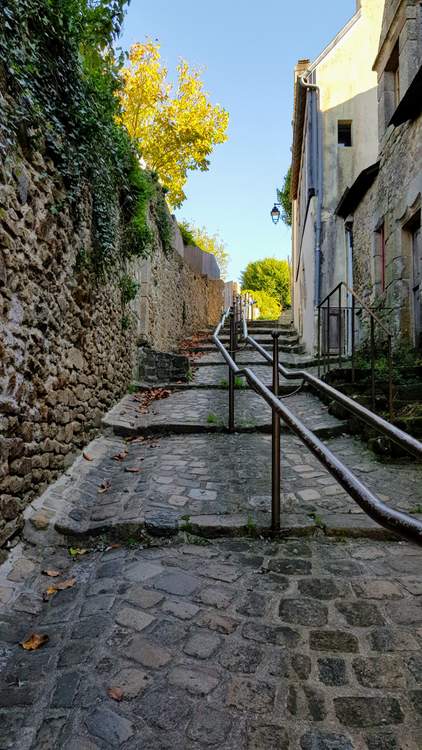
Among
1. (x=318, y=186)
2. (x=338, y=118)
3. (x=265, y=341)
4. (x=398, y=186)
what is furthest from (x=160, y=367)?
(x=338, y=118)

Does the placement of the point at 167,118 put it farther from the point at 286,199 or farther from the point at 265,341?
the point at 265,341

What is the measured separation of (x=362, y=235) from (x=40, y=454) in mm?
6570

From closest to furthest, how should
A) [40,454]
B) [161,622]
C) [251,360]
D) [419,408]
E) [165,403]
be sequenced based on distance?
[161,622] < [40,454] < [419,408] < [165,403] < [251,360]

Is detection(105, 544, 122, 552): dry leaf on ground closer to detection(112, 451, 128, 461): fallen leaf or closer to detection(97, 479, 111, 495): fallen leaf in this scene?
detection(97, 479, 111, 495): fallen leaf

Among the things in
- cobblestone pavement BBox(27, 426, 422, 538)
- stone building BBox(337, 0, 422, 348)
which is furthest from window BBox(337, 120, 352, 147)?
cobblestone pavement BBox(27, 426, 422, 538)

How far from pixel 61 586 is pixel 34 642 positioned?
15.8 inches

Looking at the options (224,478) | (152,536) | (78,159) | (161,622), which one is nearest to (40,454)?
(152,536)


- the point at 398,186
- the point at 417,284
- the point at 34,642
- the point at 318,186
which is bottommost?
the point at 34,642

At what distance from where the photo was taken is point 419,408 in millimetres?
4008

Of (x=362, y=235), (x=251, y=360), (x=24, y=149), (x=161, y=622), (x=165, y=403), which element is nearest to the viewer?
(x=161, y=622)

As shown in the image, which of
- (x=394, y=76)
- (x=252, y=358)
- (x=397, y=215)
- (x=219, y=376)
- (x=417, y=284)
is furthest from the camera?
(x=252, y=358)

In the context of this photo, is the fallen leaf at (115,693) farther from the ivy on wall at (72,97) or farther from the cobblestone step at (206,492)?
the ivy on wall at (72,97)

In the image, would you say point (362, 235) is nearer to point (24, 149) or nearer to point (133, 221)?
point (133, 221)

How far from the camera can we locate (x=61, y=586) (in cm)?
212
